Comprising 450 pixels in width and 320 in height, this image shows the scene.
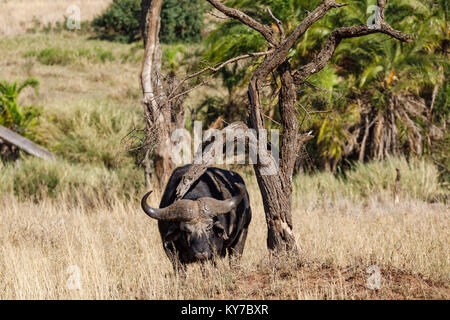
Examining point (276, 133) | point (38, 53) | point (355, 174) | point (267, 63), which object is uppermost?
point (38, 53)

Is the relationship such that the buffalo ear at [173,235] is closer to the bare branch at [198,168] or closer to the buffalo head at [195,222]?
the buffalo head at [195,222]

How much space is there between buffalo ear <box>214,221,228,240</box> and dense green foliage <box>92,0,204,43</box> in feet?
115

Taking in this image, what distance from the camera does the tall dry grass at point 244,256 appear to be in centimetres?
549

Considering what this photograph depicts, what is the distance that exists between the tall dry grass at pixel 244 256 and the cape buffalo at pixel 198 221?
0.24 m

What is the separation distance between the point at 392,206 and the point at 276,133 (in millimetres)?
5018

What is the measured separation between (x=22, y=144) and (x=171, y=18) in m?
27.5

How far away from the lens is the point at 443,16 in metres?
14.5

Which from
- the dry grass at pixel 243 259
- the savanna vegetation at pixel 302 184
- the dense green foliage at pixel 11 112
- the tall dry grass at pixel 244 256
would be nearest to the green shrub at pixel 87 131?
the savanna vegetation at pixel 302 184

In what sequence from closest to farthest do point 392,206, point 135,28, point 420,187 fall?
point 392,206, point 420,187, point 135,28

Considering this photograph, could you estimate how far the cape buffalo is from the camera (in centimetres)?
608

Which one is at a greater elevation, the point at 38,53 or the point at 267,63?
the point at 38,53

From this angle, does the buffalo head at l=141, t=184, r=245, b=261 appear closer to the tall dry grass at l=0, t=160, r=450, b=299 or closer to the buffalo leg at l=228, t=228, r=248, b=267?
the tall dry grass at l=0, t=160, r=450, b=299
